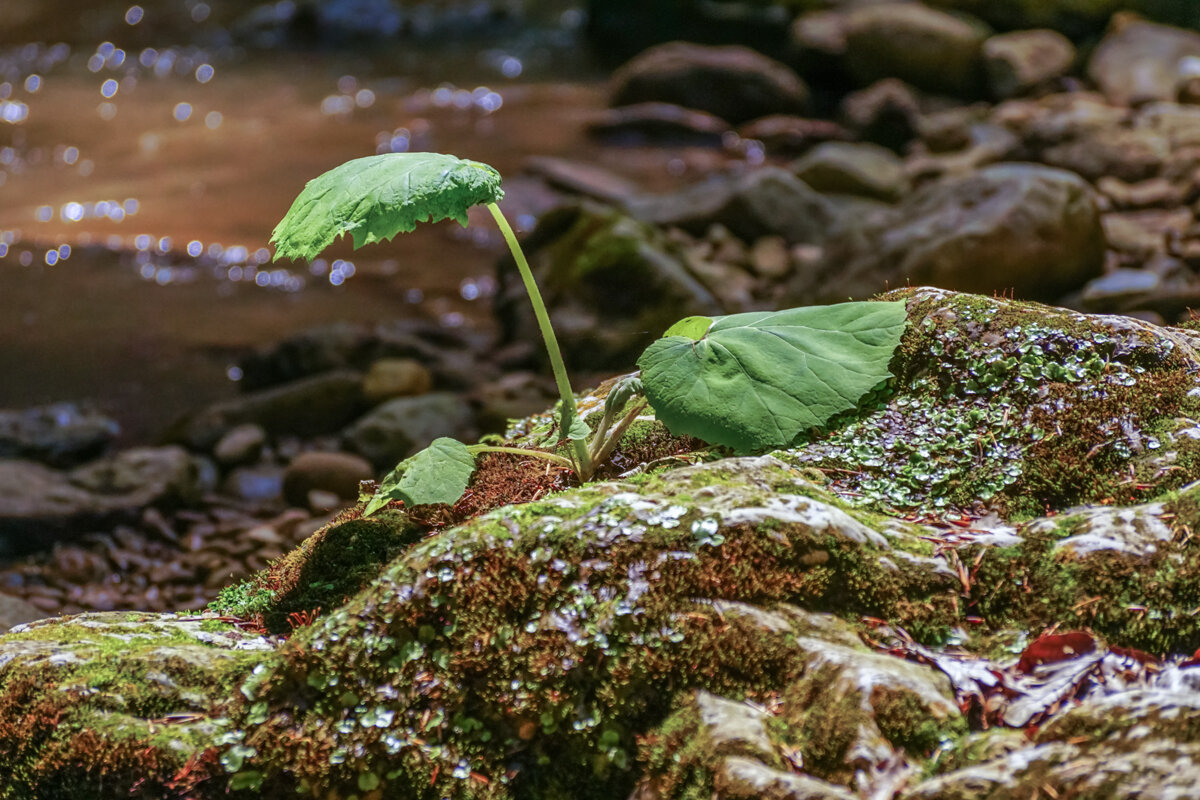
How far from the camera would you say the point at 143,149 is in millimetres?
13000

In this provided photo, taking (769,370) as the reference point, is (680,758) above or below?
below

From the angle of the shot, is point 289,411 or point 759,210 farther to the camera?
point 759,210

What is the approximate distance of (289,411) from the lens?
6.81m

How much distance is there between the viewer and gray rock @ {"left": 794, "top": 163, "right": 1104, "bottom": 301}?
6805 millimetres

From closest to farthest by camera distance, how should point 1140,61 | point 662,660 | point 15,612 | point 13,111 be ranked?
point 662,660, point 15,612, point 1140,61, point 13,111

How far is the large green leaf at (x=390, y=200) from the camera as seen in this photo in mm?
2404

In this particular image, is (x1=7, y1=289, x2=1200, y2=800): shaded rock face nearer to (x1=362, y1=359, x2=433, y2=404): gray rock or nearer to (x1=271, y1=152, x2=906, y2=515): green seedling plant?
(x1=271, y1=152, x2=906, y2=515): green seedling plant

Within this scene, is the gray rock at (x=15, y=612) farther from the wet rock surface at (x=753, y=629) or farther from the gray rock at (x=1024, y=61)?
the gray rock at (x=1024, y=61)

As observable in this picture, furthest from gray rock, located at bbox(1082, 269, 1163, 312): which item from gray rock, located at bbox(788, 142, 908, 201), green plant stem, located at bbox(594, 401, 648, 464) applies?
green plant stem, located at bbox(594, 401, 648, 464)

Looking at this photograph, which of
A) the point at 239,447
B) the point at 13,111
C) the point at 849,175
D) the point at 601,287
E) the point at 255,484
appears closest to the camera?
the point at 255,484

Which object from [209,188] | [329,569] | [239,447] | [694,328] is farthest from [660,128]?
[329,569]

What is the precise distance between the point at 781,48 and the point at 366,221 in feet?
50.2

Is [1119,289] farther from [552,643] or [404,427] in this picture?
[552,643]

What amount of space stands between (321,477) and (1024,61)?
11.4 meters
